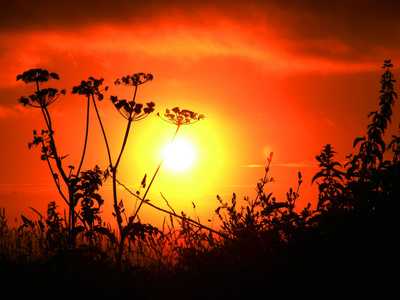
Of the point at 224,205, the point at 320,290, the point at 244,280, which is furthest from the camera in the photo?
the point at 224,205

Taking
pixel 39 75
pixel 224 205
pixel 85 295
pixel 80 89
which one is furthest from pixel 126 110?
pixel 85 295

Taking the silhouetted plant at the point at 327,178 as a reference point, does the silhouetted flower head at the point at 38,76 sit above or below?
above

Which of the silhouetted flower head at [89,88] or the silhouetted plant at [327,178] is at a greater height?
the silhouetted flower head at [89,88]

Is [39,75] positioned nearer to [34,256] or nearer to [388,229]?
[34,256]

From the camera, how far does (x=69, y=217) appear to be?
28.9 feet

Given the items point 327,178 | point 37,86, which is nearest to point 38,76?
point 37,86

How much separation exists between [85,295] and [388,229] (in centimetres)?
379

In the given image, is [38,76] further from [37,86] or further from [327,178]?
[327,178]

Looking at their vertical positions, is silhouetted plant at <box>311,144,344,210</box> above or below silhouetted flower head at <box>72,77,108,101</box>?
below

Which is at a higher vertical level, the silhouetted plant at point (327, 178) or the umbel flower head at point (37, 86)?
the umbel flower head at point (37, 86)

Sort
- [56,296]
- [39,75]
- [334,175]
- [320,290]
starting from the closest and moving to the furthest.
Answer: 1. [320,290]
2. [56,296]
3. [334,175]
4. [39,75]

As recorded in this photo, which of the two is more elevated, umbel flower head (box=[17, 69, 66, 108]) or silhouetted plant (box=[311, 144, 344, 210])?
umbel flower head (box=[17, 69, 66, 108])

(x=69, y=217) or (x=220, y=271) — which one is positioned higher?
(x=69, y=217)

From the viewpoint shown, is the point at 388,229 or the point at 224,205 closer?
the point at 388,229
